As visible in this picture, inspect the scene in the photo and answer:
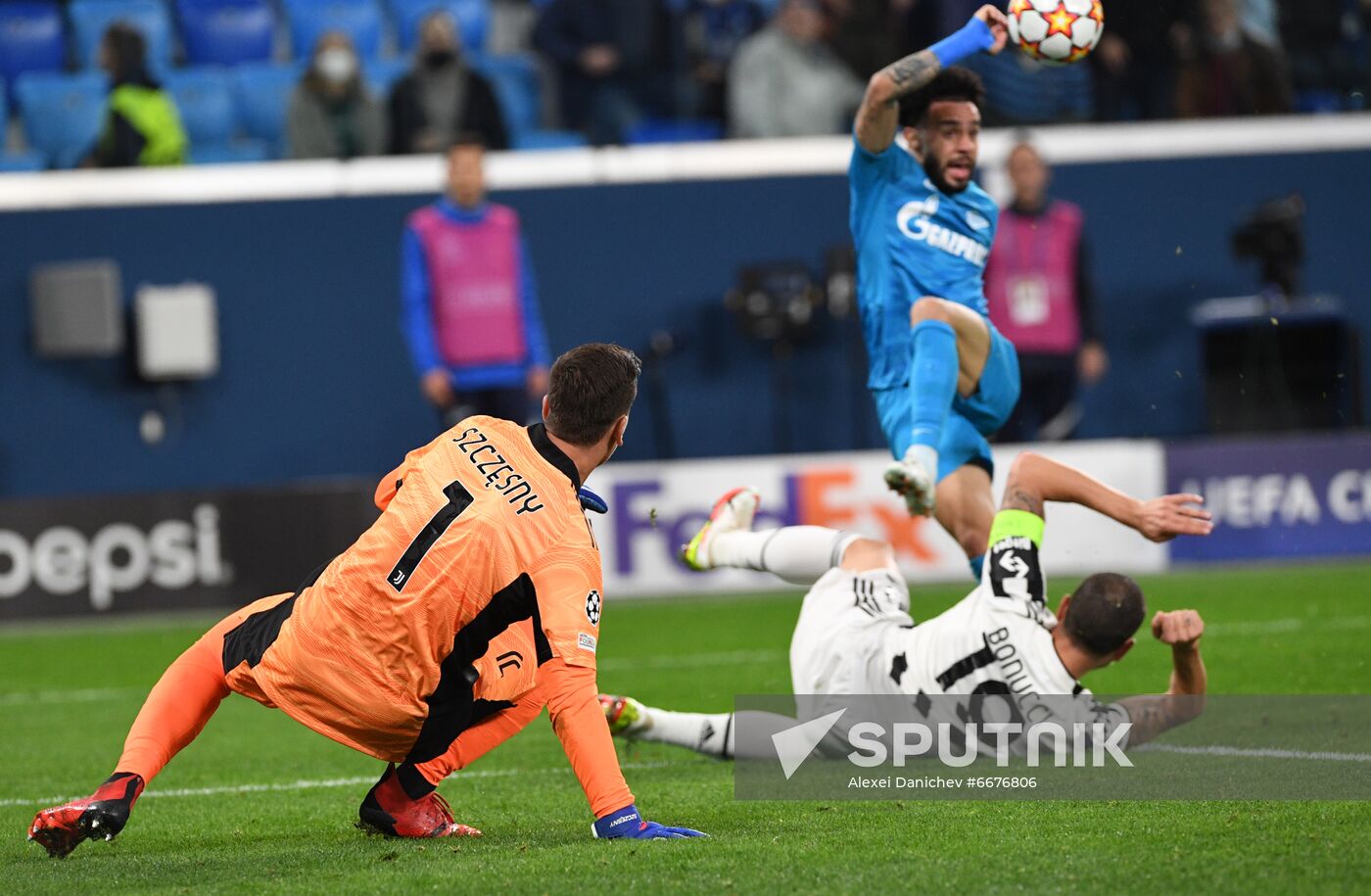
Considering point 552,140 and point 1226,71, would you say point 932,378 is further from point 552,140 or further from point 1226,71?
point 1226,71

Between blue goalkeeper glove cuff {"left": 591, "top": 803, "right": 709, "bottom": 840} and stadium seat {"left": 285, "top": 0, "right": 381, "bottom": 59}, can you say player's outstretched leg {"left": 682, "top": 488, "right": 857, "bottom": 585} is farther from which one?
stadium seat {"left": 285, "top": 0, "right": 381, "bottom": 59}

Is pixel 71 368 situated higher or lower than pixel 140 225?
lower

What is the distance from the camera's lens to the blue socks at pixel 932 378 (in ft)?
22.9

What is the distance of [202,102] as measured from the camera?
14.7m

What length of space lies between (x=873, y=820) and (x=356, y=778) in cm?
220

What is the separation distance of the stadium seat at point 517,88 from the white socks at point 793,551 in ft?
28.3

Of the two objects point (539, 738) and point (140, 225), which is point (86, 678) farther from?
point (140, 225)

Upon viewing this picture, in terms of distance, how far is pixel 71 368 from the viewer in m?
14.4

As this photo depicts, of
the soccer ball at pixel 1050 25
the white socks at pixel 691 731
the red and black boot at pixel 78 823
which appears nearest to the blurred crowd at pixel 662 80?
the soccer ball at pixel 1050 25

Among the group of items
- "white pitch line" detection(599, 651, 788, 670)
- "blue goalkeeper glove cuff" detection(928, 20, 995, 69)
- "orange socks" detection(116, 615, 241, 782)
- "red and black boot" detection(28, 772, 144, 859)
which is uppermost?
"blue goalkeeper glove cuff" detection(928, 20, 995, 69)

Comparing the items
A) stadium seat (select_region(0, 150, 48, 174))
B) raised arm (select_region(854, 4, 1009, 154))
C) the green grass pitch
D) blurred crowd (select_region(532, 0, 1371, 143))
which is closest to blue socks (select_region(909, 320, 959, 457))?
raised arm (select_region(854, 4, 1009, 154))

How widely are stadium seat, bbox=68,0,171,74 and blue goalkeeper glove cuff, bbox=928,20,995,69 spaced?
376 inches

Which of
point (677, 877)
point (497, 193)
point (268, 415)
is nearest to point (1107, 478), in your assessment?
point (497, 193)

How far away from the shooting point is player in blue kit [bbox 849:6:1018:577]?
720cm
